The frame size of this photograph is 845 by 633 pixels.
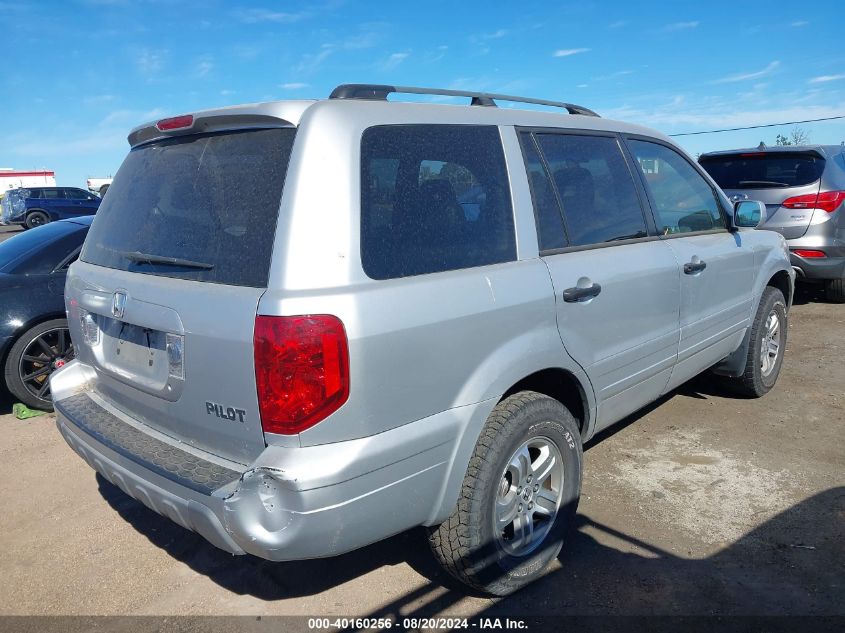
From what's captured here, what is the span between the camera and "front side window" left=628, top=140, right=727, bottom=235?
3629 mm

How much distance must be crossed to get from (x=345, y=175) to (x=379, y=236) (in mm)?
224

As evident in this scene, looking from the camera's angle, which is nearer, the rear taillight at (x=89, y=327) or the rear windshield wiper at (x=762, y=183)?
the rear taillight at (x=89, y=327)

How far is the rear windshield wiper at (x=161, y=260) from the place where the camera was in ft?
7.50

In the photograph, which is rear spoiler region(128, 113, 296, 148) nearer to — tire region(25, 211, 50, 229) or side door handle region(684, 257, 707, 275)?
side door handle region(684, 257, 707, 275)

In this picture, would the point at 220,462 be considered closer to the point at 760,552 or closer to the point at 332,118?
the point at 332,118

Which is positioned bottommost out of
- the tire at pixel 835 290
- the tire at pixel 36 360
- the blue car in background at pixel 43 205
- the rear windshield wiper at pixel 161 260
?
the tire at pixel 835 290

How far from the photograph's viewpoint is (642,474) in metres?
3.76

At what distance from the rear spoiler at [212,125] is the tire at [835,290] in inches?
291

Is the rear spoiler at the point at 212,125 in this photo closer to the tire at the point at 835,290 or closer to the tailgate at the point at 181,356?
the tailgate at the point at 181,356

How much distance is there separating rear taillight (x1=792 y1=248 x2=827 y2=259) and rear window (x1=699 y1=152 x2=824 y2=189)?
69 cm

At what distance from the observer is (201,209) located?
7.86 feet

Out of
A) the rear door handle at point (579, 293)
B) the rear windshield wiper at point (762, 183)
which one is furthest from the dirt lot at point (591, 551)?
the rear windshield wiper at point (762, 183)

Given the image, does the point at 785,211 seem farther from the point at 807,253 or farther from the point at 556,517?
the point at 556,517

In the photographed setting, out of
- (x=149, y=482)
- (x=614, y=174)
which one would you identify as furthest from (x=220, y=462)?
(x=614, y=174)
